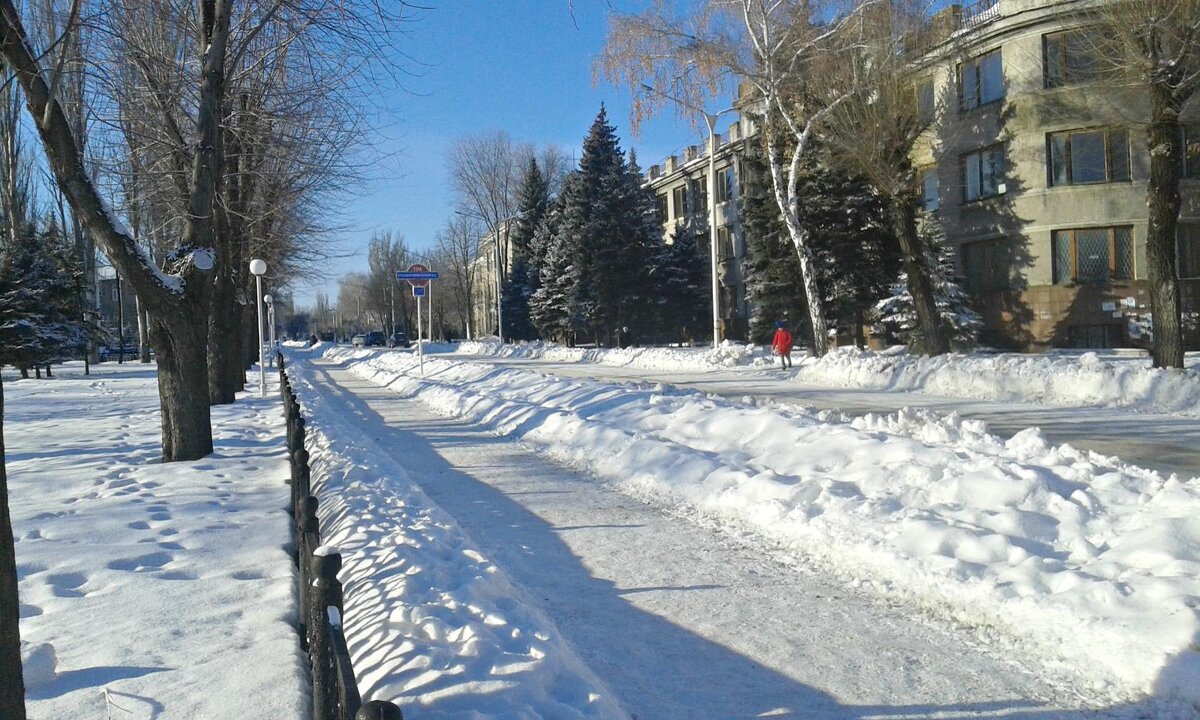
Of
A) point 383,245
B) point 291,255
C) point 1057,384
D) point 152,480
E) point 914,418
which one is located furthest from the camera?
point 383,245

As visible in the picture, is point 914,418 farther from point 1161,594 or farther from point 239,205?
point 239,205

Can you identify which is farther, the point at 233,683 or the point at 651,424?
the point at 651,424

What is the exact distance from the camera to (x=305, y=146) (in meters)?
16.2

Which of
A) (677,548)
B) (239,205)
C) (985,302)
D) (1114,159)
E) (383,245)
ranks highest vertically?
(383,245)

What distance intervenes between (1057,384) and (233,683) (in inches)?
617

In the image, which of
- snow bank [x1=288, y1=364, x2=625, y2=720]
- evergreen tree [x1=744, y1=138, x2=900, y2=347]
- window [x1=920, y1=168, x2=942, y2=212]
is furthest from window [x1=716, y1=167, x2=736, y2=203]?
snow bank [x1=288, y1=364, x2=625, y2=720]

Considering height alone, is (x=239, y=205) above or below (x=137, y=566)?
above

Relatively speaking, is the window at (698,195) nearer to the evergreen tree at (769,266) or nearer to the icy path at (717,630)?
the evergreen tree at (769,266)

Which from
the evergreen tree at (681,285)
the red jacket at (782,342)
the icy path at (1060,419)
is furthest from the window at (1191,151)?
the evergreen tree at (681,285)

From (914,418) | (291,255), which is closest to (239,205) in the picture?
(291,255)

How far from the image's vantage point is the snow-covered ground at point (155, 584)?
13.0 feet

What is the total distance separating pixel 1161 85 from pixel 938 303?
48.3ft

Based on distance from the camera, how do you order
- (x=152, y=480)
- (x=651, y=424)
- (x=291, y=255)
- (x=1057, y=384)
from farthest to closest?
(x=291, y=255)
(x=1057, y=384)
(x=651, y=424)
(x=152, y=480)

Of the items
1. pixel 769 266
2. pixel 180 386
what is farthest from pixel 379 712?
pixel 769 266
